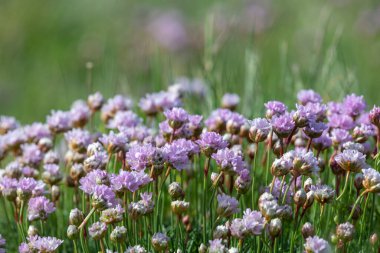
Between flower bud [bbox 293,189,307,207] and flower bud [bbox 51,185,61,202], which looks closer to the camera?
flower bud [bbox 293,189,307,207]

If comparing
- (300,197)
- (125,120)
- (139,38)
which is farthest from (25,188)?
(139,38)

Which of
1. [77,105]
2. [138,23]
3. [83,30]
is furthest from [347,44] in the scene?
[77,105]

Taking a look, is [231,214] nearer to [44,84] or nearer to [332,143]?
[332,143]

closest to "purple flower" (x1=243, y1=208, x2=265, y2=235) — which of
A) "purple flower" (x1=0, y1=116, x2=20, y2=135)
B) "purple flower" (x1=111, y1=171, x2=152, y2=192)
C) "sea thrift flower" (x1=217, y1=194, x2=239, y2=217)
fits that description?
"sea thrift flower" (x1=217, y1=194, x2=239, y2=217)

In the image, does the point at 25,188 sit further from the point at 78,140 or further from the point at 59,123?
the point at 59,123

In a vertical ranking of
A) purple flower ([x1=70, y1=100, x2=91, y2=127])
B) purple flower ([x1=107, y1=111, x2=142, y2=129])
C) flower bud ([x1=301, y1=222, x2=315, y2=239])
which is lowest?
flower bud ([x1=301, y1=222, x2=315, y2=239])

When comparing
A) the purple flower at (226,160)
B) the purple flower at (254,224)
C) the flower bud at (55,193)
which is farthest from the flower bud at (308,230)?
the flower bud at (55,193)

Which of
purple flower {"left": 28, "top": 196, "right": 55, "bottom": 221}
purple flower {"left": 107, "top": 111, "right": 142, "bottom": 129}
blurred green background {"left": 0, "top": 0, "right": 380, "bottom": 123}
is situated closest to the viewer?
purple flower {"left": 28, "top": 196, "right": 55, "bottom": 221}

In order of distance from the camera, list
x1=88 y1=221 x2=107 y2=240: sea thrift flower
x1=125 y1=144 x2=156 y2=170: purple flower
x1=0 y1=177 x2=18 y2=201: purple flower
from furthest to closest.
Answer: x1=0 y1=177 x2=18 y2=201: purple flower
x1=125 y1=144 x2=156 y2=170: purple flower
x1=88 y1=221 x2=107 y2=240: sea thrift flower

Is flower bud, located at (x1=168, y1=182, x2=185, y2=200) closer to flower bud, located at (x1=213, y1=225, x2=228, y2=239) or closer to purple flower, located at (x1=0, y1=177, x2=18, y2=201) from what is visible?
flower bud, located at (x1=213, y1=225, x2=228, y2=239)
